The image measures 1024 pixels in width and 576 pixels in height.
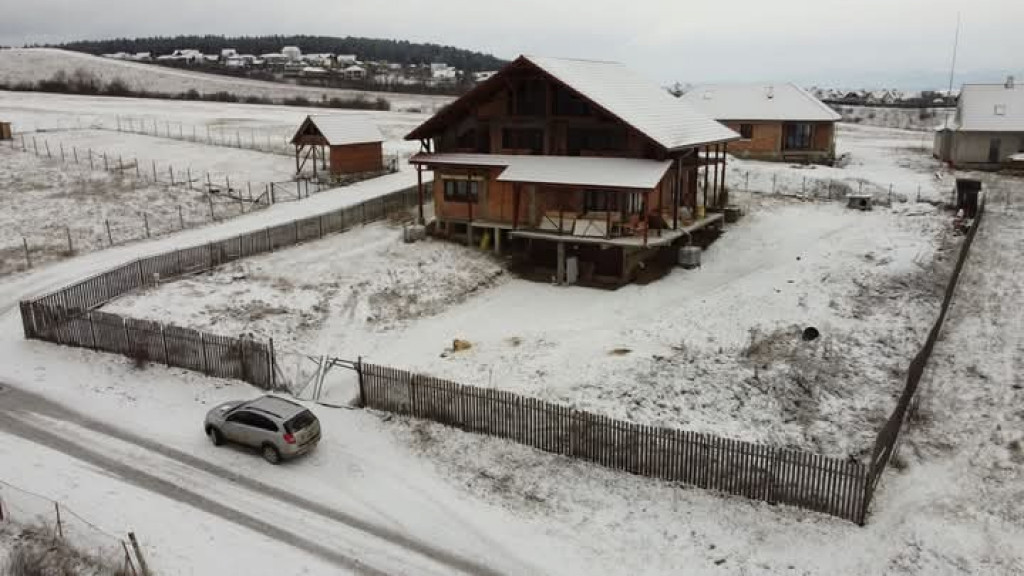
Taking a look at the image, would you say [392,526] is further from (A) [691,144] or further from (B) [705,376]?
(A) [691,144]

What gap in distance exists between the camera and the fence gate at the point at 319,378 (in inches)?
888

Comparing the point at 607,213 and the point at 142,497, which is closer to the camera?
the point at 142,497

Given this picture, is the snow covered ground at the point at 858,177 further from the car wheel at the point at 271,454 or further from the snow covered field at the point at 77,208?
the car wheel at the point at 271,454

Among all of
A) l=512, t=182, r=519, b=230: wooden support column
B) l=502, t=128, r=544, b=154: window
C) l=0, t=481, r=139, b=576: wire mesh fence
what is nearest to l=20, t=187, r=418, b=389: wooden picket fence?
l=0, t=481, r=139, b=576: wire mesh fence

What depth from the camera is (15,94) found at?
9938 centimetres

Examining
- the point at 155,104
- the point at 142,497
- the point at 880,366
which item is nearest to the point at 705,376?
the point at 880,366

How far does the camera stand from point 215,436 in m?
19.6

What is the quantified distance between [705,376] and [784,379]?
2349 millimetres

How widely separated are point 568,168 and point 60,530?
25.0 m

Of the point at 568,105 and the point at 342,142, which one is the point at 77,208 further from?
the point at 568,105

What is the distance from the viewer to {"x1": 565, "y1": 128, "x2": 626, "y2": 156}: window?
35.4 m

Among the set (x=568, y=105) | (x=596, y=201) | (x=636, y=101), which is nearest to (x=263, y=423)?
(x=596, y=201)

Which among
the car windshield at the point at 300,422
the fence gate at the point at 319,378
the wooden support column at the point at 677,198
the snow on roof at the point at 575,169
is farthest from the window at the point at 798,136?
the car windshield at the point at 300,422

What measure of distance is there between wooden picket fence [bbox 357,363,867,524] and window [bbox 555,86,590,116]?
19.3 metres
